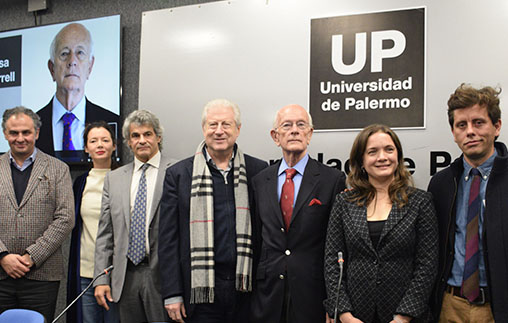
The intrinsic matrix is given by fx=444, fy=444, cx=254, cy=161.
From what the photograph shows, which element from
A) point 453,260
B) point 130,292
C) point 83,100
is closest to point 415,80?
point 453,260

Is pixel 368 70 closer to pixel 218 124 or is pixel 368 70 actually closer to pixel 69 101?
pixel 218 124

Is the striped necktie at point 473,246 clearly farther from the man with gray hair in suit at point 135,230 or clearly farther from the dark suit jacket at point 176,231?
the man with gray hair in suit at point 135,230

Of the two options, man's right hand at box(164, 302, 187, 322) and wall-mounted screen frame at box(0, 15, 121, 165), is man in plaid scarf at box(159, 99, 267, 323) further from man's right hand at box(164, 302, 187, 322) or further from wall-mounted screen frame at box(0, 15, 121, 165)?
wall-mounted screen frame at box(0, 15, 121, 165)

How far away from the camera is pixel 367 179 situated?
6.23 ft

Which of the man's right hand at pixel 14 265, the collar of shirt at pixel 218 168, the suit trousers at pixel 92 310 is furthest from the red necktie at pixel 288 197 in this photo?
the man's right hand at pixel 14 265

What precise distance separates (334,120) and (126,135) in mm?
1182

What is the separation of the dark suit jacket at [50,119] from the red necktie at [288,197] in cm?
163

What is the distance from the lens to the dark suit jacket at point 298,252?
1.84m

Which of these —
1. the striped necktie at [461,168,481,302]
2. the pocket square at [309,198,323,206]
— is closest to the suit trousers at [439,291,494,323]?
the striped necktie at [461,168,481,302]

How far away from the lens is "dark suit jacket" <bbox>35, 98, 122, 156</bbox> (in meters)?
3.21

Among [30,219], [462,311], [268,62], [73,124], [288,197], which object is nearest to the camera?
[462,311]

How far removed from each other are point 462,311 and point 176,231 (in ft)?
4.08

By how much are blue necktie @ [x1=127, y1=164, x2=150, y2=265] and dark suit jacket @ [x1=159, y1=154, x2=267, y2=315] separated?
0.70 ft

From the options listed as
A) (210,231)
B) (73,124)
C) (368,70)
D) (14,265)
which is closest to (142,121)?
(210,231)
